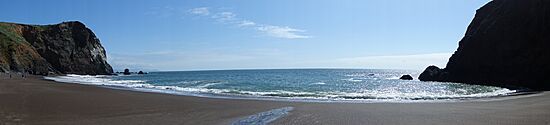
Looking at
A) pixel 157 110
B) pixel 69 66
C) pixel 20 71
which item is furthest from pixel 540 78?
pixel 69 66

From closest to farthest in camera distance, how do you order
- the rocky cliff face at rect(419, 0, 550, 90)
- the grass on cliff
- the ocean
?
the ocean < the rocky cliff face at rect(419, 0, 550, 90) < the grass on cliff

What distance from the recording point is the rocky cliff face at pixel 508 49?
1801 inches

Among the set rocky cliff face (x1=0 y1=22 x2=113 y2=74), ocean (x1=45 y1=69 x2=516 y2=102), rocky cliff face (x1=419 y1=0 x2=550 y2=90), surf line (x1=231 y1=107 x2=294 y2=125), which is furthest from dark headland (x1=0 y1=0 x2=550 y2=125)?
ocean (x1=45 y1=69 x2=516 y2=102)

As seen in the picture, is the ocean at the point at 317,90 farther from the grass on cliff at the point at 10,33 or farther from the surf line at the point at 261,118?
the grass on cliff at the point at 10,33

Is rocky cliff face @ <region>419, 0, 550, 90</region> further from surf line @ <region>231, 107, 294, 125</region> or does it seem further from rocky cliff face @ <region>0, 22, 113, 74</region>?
rocky cliff face @ <region>0, 22, 113, 74</region>

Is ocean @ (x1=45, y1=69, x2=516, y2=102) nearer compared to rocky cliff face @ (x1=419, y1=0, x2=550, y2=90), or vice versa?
ocean @ (x1=45, y1=69, x2=516, y2=102)

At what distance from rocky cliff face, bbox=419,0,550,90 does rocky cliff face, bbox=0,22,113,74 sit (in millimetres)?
77271

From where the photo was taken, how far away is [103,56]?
117 metres

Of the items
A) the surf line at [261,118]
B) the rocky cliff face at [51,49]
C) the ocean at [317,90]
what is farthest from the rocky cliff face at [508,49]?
the rocky cliff face at [51,49]

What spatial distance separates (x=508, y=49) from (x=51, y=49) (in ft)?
305

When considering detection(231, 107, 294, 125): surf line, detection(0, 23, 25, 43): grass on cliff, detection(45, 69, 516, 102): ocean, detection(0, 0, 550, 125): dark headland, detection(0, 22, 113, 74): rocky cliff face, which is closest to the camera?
detection(231, 107, 294, 125): surf line

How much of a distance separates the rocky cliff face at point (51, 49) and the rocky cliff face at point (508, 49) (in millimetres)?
77271

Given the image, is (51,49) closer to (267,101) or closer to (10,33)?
(10,33)

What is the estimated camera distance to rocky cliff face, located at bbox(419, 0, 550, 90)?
45.8m
